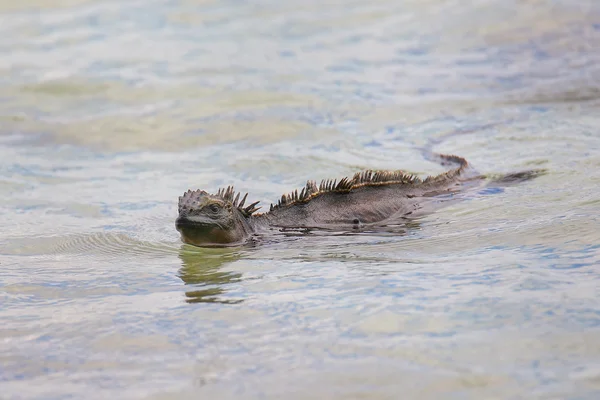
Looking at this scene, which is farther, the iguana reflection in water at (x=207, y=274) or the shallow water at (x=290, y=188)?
the iguana reflection in water at (x=207, y=274)

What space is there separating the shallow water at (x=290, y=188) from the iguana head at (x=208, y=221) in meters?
0.12

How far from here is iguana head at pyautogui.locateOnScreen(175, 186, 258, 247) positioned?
6.07m

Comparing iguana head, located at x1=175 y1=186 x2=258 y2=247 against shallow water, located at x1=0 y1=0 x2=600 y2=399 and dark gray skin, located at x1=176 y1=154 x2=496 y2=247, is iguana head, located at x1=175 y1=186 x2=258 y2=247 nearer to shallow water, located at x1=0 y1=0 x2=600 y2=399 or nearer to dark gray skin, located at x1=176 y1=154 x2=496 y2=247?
dark gray skin, located at x1=176 y1=154 x2=496 y2=247

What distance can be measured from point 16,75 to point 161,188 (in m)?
6.37

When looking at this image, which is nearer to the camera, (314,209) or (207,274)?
(207,274)

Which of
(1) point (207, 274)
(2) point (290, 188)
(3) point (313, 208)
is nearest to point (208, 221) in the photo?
(1) point (207, 274)

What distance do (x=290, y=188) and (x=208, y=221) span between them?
8.07ft

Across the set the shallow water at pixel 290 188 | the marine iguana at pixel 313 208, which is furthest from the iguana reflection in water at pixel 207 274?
the marine iguana at pixel 313 208

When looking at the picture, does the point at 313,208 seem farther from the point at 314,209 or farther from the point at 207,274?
the point at 207,274

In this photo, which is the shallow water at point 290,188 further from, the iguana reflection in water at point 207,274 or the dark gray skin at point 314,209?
the dark gray skin at point 314,209

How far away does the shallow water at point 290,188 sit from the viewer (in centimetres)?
397

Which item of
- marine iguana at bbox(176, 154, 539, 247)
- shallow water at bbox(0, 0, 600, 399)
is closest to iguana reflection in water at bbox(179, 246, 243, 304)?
shallow water at bbox(0, 0, 600, 399)

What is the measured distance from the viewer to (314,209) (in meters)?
6.68

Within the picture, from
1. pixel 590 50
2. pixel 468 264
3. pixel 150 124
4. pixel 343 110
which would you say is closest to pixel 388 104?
pixel 343 110
